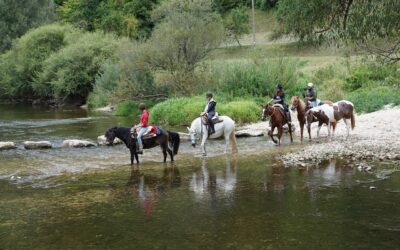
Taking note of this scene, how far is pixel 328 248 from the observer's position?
9180 millimetres

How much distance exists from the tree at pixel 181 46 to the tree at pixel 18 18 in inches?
1546

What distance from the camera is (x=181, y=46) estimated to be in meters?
40.6

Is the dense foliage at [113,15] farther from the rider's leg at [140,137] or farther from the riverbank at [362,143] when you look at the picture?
the rider's leg at [140,137]

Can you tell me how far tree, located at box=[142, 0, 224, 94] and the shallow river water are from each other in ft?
65.9

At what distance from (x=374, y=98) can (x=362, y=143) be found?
35.5 feet

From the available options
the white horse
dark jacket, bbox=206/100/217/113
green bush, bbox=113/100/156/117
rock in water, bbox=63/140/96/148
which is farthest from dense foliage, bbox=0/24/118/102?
dark jacket, bbox=206/100/217/113

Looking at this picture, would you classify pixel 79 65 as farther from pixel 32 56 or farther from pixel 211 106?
pixel 211 106

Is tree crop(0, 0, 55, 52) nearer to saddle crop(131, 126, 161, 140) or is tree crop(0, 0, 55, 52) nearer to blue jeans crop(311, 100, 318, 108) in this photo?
blue jeans crop(311, 100, 318, 108)

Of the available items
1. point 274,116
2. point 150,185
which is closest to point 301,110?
point 274,116

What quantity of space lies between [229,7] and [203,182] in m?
85.3

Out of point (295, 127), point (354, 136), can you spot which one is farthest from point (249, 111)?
point (354, 136)

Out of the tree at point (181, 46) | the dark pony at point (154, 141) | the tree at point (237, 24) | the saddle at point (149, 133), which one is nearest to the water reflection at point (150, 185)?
the dark pony at point (154, 141)

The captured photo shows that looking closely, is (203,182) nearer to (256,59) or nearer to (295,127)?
(295,127)

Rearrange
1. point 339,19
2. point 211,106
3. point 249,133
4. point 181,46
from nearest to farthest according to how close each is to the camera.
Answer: point 339,19, point 211,106, point 249,133, point 181,46
